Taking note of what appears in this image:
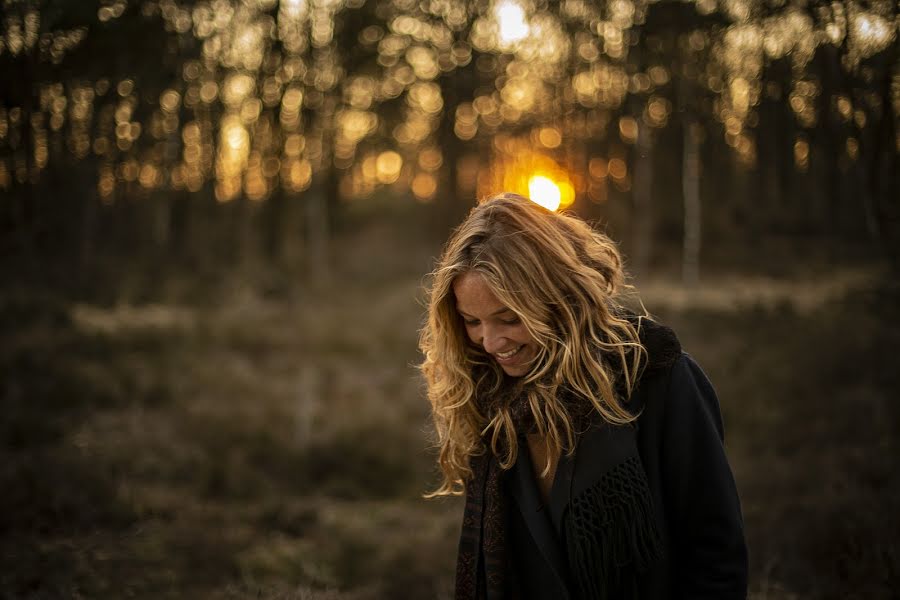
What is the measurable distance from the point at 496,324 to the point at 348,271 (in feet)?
64.4

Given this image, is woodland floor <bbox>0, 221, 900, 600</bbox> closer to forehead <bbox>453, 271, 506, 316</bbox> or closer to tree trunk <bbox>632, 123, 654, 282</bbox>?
forehead <bbox>453, 271, 506, 316</bbox>

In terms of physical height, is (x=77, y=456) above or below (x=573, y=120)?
below

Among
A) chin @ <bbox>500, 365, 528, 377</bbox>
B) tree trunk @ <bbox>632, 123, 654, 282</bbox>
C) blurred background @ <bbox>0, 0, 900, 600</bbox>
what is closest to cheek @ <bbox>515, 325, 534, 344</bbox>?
chin @ <bbox>500, 365, 528, 377</bbox>

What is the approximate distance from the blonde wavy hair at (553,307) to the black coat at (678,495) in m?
0.08

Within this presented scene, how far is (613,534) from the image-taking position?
1.93 metres

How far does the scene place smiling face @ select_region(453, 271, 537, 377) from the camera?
2.13 meters

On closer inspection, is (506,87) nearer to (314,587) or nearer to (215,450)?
(215,450)

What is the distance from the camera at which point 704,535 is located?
1881 millimetres

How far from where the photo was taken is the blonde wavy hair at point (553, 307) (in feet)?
6.63

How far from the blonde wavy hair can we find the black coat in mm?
82

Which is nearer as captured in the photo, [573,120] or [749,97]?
[749,97]

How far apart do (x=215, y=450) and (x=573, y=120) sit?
18108 mm

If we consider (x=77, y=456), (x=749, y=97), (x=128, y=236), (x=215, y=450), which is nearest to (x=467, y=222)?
(x=77, y=456)

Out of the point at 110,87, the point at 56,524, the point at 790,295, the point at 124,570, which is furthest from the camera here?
the point at 790,295
